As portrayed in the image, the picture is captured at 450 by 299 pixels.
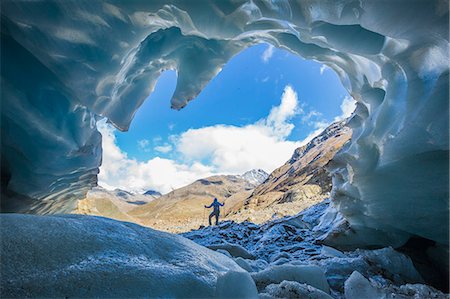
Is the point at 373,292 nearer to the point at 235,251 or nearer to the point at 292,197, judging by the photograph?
the point at 235,251

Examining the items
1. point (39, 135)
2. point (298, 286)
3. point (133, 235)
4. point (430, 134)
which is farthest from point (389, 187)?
point (39, 135)

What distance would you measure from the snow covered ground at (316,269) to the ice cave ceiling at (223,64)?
1.91ft

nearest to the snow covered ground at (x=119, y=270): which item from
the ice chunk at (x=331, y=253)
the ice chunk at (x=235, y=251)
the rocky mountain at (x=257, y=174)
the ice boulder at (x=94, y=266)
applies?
the ice boulder at (x=94, y=266)

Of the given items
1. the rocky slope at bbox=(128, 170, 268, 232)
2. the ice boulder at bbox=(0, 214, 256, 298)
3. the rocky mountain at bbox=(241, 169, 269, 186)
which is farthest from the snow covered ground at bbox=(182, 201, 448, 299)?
the rocky mountain at bbox=(241, 169, 269, 186)

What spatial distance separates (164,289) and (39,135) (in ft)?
15.0

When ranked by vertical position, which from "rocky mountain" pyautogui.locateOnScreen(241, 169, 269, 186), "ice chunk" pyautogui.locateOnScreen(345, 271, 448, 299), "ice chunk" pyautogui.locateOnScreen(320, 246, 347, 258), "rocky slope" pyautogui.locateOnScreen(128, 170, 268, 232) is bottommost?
"ice chunk" pyautogui.locateOnScreen(345, 271, 448, 299)

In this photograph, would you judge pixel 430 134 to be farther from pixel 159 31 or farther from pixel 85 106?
pixel 85 106

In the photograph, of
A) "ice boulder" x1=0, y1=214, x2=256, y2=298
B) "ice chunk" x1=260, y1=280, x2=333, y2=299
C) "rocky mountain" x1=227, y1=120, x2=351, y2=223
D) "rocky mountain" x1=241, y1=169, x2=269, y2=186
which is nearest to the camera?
"ice boulder" x1=0, y1=214, x2=256, y2=298

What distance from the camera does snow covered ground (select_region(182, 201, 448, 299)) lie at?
81.8 inches

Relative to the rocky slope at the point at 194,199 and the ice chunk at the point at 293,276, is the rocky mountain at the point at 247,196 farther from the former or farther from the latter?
the ice chunk at the point at 293,276

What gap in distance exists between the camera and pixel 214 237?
6418mm

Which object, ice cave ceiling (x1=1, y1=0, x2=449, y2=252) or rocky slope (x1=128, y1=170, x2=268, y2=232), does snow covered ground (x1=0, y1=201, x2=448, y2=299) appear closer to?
ice cave ceiling (x1=1, y1=0, x2=449, y2=252)

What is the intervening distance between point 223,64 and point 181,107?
1.27 meters

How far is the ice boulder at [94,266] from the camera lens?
1262mm
